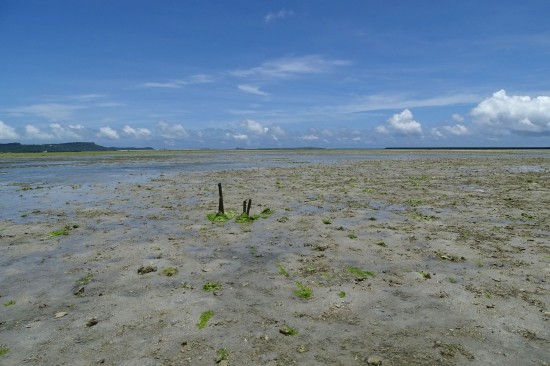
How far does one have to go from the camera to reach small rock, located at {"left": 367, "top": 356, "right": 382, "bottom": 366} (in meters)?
6.91

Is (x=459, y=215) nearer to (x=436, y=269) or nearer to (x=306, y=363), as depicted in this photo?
(x=436, y=269)

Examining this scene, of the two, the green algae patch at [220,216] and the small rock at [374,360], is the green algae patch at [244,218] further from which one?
the small rock at [374,360]

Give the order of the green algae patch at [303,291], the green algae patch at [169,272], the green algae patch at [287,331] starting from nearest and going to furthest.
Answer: the green algae patch at [287,331] → the green algae patch at [303,291] → the green algae patch at [169,272]

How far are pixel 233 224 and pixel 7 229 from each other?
1035 cm

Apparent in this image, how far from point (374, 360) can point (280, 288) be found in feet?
13.0

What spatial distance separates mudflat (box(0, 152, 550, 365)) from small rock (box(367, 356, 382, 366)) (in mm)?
22

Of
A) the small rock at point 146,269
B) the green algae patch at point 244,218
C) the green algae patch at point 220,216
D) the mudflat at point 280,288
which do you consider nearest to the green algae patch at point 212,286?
the mudflat at point 280,288

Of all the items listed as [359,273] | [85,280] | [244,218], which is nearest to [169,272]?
[85,280]

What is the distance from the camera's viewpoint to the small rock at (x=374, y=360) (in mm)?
6914

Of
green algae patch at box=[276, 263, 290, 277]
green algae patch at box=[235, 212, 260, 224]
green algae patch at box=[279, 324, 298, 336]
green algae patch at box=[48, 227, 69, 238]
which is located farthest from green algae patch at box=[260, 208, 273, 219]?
green algae patch at box=[279, 324, 298, 336]

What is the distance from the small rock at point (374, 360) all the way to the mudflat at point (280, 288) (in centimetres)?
2

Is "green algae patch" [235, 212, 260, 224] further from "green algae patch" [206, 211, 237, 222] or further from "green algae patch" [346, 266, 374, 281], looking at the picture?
"green algae patch" [346, 266, 374, 281]

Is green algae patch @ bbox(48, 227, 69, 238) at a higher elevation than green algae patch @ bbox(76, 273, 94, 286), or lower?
higher

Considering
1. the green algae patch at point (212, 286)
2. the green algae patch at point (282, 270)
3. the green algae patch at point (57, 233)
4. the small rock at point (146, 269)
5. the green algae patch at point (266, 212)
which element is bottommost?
the green algae patch at point (212, 286)
